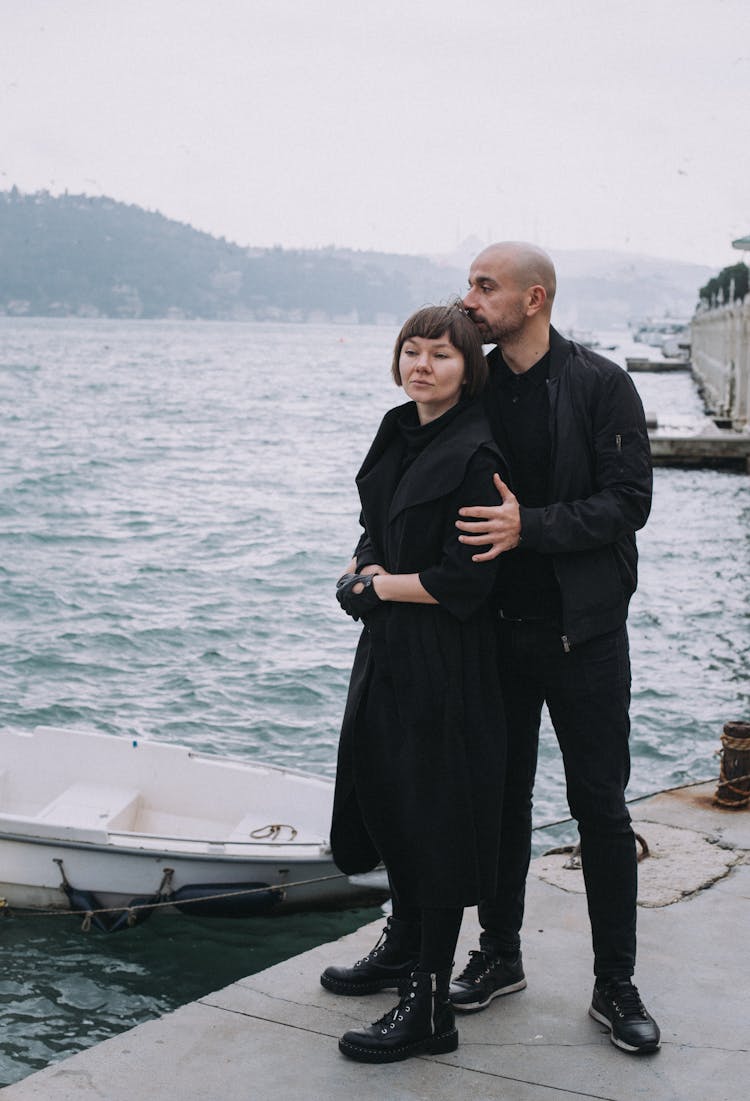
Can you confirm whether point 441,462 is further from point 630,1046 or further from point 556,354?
point 630,1046

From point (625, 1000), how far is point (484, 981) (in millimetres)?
455

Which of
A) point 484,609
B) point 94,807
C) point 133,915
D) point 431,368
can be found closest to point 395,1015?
point 484,609

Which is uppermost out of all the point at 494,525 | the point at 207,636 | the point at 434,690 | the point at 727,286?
the point at 727,286

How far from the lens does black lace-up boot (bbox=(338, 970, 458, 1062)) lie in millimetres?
3598

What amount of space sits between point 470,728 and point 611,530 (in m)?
0.67

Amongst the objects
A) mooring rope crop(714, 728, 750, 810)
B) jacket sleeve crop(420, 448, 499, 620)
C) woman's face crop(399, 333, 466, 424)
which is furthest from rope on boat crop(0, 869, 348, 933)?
woman's face crop(399, 333, 466, 424)

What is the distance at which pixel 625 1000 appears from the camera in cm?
376

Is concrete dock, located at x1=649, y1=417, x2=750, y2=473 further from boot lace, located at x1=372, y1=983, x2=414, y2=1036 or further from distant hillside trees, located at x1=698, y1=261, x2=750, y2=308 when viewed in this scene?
distant hillside trees, located at x1=698, y1=261, x2=750, y2=308

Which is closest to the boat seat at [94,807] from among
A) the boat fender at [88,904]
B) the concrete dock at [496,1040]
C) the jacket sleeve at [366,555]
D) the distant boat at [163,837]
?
the distant boat at [163,837]

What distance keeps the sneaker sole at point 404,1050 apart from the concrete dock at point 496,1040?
0.03 metres

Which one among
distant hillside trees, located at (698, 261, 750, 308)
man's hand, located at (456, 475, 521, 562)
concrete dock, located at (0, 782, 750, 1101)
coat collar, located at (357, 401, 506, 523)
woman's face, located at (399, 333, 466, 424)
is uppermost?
distant hillside trees, located at (698, 261, 750, 308)

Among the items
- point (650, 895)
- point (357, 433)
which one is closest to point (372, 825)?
point (650, 895)

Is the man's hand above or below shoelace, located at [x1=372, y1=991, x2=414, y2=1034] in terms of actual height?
above

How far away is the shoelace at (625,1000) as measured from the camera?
3.75m
